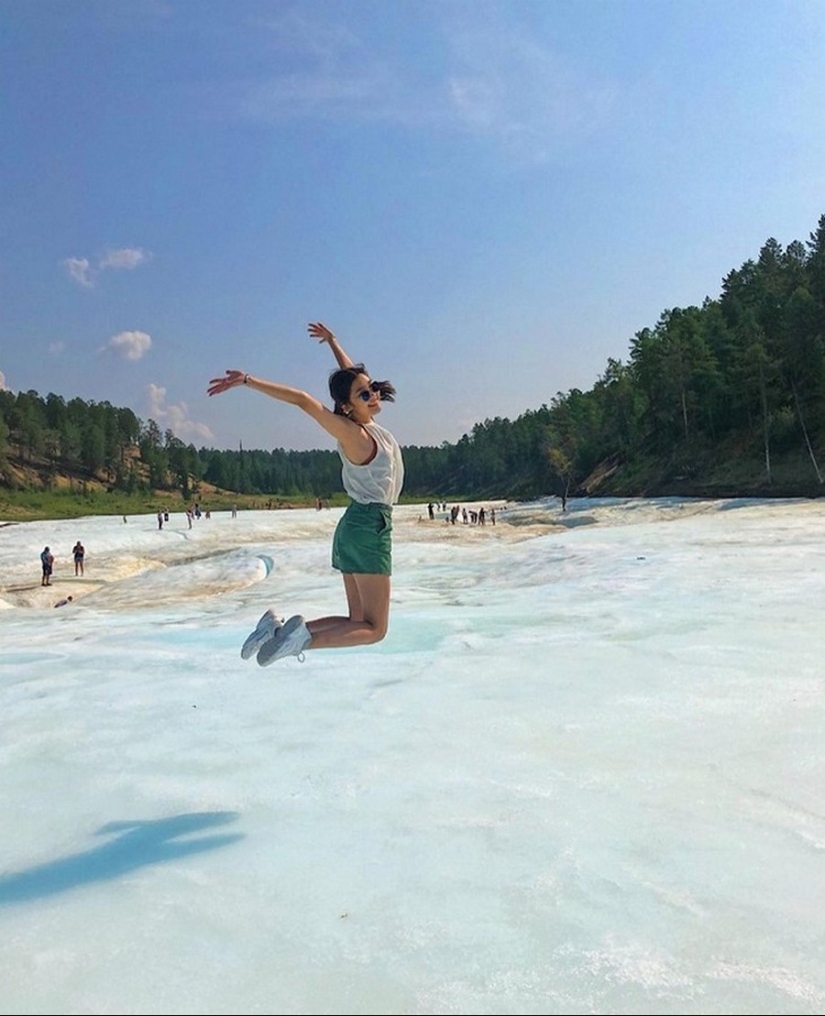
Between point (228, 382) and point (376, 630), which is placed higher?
point (228, 382)

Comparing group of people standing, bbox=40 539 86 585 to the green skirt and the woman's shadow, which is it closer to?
the green skirt

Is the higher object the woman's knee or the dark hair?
the dark hair

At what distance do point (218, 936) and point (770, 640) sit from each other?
23.4ft

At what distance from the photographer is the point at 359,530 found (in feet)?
15.8

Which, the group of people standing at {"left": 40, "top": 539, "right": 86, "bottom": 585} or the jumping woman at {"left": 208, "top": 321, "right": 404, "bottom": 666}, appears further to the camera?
the group of people standing at {"left": 40, "top": 539, "right": 86, "bottom": 585}

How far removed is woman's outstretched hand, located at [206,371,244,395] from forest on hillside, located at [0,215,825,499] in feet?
177

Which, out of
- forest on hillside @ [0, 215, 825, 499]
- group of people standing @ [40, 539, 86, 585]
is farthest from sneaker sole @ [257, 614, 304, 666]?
forest on hillside @ [0, 215, 825, 499]

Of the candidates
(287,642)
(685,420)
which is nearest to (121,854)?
(287,642)

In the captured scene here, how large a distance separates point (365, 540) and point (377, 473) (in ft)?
1.51

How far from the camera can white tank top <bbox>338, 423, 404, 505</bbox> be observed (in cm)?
472

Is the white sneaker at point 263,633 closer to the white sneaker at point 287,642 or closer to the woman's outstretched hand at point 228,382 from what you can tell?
the white sneaker at point 287,642

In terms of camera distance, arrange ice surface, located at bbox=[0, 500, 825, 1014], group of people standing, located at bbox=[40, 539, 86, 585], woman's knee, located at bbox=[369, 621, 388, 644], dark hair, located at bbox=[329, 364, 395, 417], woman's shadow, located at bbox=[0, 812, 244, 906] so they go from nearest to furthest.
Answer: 1. ice surface, located at bbox=[0, 500, 825, 1014]
2. woman's shadow, located at bbox=[0, 812, 244, 906]
3. dark hair, located at bbox=[329, 364, 395, 417]
4. woman's knee, located at bbox=[369, 621, 388, 644]
5. group of people standing, located at bbox=[40, 539, 86, 585]

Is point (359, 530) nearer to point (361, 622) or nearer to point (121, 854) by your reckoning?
point (361, 622)

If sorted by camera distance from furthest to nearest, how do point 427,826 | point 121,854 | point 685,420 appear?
point 685,420
point 427,826
point 121,854
